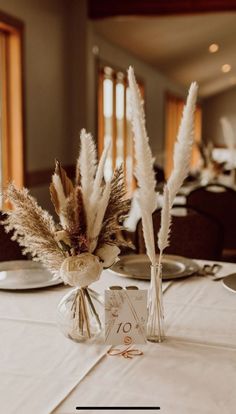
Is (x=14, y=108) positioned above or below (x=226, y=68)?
below

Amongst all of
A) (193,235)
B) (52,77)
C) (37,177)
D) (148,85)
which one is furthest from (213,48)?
(193,235)

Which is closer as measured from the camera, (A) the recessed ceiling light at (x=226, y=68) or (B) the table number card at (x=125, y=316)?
(B) the table number card at (x=125, y=316)

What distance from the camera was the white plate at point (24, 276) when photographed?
5.69 feet

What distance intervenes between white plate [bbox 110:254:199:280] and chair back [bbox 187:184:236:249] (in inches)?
57.1

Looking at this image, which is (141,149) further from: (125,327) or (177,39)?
(177,39)

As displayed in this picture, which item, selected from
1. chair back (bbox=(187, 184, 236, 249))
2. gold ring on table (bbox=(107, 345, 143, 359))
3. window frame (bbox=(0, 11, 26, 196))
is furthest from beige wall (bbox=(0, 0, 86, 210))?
gold ring on table (bbox=(107, 345, 143, 359))

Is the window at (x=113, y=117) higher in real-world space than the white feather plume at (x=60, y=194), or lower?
higher

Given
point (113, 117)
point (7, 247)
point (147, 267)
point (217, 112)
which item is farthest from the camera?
point (217, 112)

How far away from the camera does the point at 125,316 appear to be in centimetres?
131

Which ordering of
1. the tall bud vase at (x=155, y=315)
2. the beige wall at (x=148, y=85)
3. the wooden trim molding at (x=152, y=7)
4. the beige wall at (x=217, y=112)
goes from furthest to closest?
the beige wall at (x=217, y=112)
the beige wall at (x=148, y=85)
the wooden trim molding at (x=152, y=7)
the tall bud vase at (x=155, y=315)

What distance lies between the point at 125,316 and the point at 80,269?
157 millimetres

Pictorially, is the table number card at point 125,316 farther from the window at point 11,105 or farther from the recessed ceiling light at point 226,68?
the recessed ceiling light at point 226,68

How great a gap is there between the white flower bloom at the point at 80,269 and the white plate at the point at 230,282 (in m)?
0.60

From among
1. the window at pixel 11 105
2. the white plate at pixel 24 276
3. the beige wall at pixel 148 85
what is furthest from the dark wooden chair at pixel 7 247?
the beige wall at pixel 148 85
